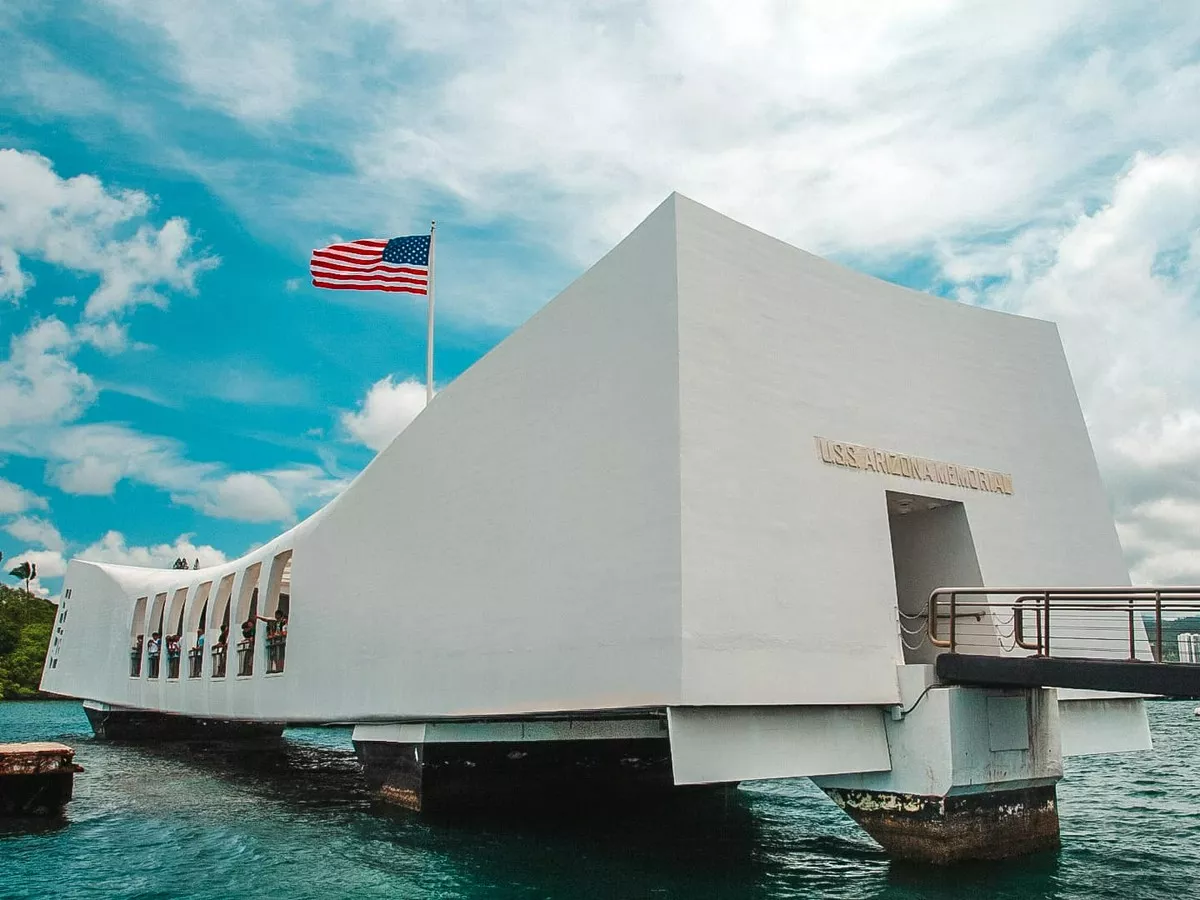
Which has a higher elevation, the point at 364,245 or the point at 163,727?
the point at 364,245

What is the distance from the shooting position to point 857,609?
11.7 meters

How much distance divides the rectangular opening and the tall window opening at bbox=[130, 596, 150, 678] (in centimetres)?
→ 2429

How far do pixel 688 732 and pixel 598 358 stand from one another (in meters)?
4.47

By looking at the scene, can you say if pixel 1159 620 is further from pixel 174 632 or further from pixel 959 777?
pixel 174 632

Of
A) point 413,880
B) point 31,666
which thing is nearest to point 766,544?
point 413,880

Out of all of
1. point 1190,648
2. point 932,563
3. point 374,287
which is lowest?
point 1190,648

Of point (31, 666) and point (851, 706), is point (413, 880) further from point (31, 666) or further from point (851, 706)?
point (31, 666)

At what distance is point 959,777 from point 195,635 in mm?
20489

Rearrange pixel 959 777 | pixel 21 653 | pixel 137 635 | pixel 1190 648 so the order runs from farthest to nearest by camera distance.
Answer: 1. pixel 21 653
2. pixel 137 635
3. pixel 959 777
4. pixel 1190 648

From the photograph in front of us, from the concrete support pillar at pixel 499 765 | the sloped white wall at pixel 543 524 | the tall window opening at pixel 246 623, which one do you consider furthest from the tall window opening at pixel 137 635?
the sloped white wall at pixel 543 524

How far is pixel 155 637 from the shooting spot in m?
29.8

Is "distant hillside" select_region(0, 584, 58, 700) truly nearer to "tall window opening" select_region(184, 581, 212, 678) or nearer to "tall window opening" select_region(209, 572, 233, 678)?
"tall window opening" select_region(184, 581, 212, 678)

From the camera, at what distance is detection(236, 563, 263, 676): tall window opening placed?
21531 millimetres

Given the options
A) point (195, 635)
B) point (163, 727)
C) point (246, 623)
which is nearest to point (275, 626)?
point (246, 623)
